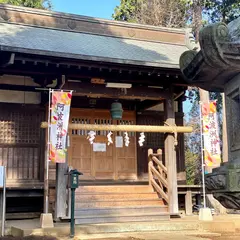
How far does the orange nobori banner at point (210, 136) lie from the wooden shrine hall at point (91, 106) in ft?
2.90

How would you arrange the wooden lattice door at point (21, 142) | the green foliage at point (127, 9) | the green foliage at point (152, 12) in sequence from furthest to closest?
1. the green foliage at point (127, 9)
2. the green foliage at point (152, 12)
3. the wooden lattice door at point (21, 142)

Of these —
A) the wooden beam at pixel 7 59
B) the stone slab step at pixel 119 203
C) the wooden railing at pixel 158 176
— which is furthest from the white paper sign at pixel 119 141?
the wooden beam at pixel 7 59

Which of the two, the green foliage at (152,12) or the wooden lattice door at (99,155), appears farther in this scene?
the green foliage at (152,12)

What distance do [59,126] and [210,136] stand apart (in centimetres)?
440

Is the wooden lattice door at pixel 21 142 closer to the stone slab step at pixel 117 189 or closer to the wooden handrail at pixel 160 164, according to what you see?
the stone slab step at pixel 117 189

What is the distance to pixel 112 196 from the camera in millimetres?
10922

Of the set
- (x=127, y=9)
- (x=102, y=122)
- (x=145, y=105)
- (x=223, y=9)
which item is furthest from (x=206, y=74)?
(x=127, y=9)

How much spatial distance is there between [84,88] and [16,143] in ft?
9.21

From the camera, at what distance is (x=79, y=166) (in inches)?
495

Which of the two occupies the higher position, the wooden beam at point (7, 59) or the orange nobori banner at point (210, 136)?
the wooden beam at point (7, 59)

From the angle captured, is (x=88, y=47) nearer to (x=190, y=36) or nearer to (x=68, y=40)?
(x=68, y=40)

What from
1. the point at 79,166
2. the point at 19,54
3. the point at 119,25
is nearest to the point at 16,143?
the point at 79,166

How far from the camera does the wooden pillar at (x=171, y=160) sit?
1080cm

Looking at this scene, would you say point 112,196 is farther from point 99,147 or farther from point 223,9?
point 223,9
